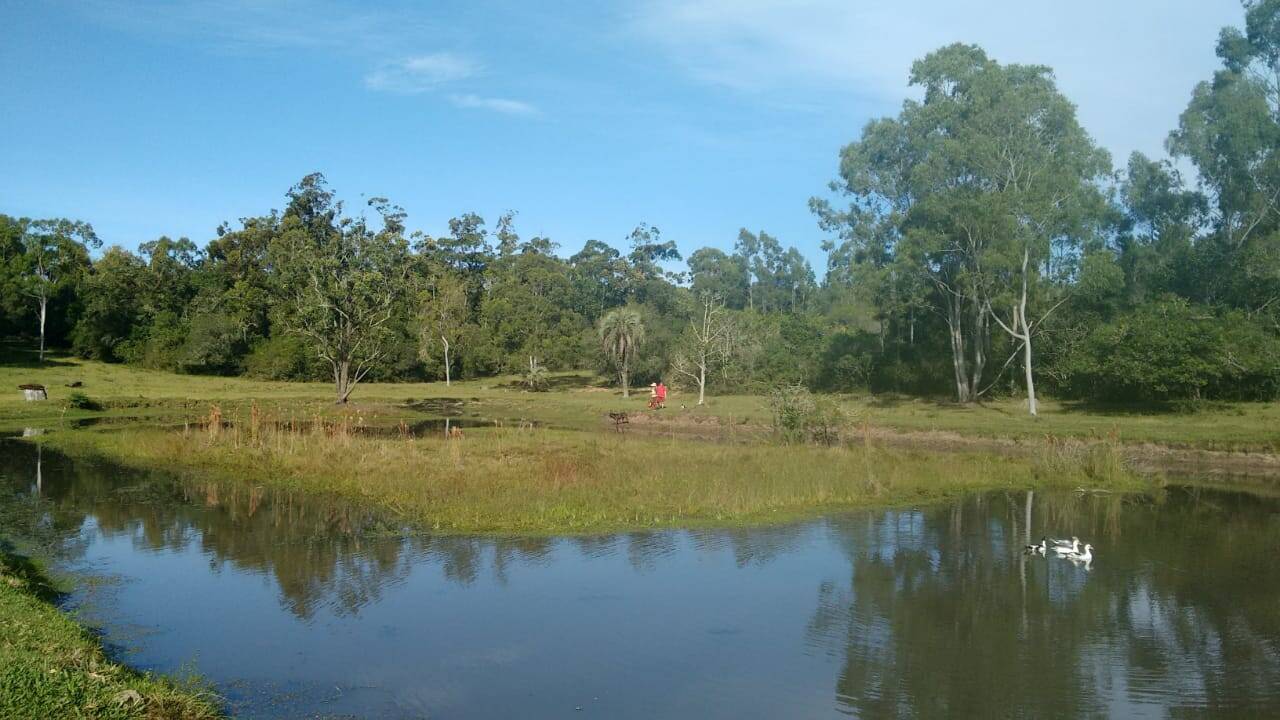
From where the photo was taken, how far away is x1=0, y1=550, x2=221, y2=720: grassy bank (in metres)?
6.78

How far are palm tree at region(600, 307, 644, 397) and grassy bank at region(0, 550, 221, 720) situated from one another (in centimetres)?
4959

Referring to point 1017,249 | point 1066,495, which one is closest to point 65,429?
point 1066,495

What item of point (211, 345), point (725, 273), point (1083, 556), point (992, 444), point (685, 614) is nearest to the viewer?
point (685, 614)

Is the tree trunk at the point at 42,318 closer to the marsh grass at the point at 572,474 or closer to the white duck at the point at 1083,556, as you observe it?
the marsh grass at the point at 572,474

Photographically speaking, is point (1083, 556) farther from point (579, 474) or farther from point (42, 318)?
point (42, 318)

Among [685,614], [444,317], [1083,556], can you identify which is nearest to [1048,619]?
[1083,556]

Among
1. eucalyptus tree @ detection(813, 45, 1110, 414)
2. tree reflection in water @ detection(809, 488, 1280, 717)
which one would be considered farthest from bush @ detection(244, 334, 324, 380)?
tree reflection in water @ detection(809, 488, 1280, 717)

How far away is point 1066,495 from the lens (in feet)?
73.0

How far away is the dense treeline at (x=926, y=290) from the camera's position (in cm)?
4112

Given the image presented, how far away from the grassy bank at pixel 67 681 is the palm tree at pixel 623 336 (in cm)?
4959

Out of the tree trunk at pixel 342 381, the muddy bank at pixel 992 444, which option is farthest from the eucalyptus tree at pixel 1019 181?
the tree trunk at pixel 342 381

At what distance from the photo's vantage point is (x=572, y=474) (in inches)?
849

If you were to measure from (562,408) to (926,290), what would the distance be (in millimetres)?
20327

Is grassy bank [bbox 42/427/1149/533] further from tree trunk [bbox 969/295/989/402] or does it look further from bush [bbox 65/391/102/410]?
tree trunk [bbox 969/295/989/402]
